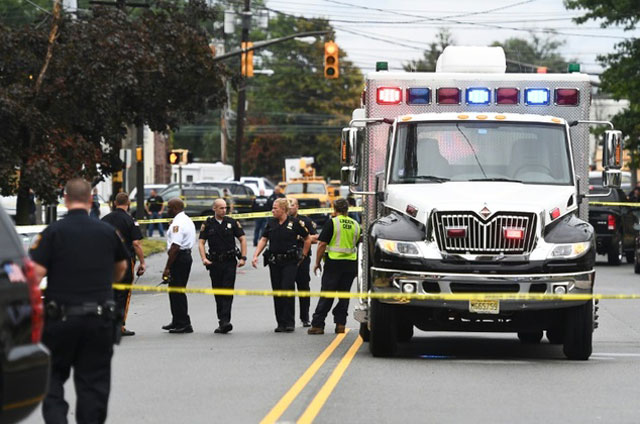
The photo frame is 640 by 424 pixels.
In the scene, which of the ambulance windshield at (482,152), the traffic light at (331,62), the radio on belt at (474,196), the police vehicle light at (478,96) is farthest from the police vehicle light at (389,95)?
the traffic light at (331,62)

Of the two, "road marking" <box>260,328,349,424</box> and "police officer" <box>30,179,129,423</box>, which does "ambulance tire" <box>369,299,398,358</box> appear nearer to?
"road marking" <box>260,328,349,424</box>

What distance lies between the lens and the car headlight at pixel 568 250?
48.3 feet

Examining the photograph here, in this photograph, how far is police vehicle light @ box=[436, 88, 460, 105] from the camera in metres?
16.5

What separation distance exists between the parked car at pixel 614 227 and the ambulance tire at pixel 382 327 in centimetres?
1769

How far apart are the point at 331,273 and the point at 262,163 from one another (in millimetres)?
95587

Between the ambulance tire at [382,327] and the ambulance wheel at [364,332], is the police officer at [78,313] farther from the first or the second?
the ambulance wheel at [364,332]

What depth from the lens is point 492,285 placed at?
14.6 m

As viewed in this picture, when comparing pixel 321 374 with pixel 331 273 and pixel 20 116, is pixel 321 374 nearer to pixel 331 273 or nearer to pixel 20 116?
pixel 331 273

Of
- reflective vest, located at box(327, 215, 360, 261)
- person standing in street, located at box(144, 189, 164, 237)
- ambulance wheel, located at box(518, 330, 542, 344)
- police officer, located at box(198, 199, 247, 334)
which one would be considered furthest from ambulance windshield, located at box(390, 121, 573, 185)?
person standing in street, located at box(144, 189, 164, 237)

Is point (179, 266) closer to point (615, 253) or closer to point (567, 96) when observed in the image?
point (567, 96)

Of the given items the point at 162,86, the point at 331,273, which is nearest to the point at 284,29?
the point at 162,86

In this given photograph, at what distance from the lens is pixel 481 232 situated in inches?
577

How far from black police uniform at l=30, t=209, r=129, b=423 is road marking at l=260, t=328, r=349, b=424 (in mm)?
1819

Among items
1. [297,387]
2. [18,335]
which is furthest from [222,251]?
[18,335]
